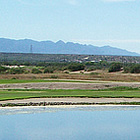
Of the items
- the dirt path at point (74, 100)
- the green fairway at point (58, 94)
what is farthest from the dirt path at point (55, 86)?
the dirt path at point (74, 100)

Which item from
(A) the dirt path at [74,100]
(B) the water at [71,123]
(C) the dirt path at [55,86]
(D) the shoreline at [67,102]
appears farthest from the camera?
(C) the dirt path at [55,86]

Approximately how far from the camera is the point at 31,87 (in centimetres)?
3709

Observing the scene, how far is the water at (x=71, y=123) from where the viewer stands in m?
Result: 14.7

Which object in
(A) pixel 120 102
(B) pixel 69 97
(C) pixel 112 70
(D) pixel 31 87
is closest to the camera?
(A) pixel 120 102

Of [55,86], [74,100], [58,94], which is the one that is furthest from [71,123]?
[55,86]

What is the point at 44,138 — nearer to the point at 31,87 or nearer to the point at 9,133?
the point at 9,133

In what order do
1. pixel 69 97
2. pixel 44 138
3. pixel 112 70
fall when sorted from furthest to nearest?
pixel 112 70, pixel 69 97, pixel 44 138

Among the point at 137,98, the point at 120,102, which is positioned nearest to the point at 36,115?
the point at 120,102

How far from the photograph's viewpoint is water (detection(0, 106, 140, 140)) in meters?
14.7

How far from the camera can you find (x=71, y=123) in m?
17.3

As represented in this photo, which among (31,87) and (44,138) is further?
(31,87)

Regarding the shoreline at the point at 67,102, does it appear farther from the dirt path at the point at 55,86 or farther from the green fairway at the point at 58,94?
the dirt path at the point at 55,86

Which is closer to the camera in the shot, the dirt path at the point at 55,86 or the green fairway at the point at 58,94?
the green fairway at the point at 58,94

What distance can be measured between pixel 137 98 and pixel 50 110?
8.45 meters
